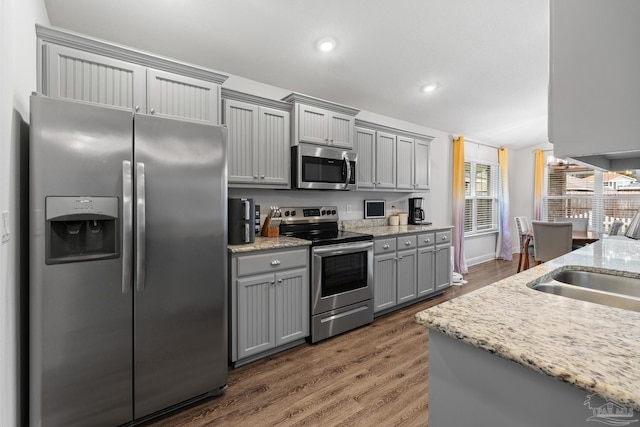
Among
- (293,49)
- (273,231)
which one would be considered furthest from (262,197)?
(293,49)

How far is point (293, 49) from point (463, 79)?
86.5 inches

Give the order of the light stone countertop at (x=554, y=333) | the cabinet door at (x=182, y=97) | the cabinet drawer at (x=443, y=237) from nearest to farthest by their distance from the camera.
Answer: the light stone countertop at (x=554, y=333) → the cabinet door at (x=182, y=97) → the cabinet drawer at (x=443, y=237)

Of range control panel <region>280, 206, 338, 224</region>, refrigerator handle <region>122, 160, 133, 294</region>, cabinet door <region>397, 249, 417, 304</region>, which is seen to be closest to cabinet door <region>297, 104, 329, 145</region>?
range control panel <region>280, 206, 338, 224</region>

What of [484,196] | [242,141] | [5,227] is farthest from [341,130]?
[484,196]

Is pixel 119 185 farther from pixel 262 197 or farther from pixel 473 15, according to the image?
pixel 473 15

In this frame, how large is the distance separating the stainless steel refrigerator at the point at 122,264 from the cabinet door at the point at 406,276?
216 centimetres

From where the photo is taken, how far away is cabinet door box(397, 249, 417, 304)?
3.54 meters

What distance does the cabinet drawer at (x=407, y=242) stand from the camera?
11.6 feet

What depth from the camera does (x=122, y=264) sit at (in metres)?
1.67

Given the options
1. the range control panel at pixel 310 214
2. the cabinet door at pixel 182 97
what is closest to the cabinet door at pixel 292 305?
the range control panel at pixel 310 214

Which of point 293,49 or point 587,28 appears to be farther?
point 293,49

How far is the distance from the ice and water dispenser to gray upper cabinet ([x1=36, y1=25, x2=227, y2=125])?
0.81 meters

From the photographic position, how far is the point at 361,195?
4.09m

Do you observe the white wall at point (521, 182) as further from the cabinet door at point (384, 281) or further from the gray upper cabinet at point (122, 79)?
the gray upper cabinet at point (122, 79)
